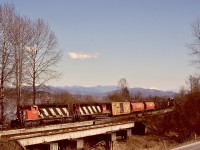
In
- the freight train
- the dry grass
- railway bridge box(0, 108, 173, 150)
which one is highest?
the freight train

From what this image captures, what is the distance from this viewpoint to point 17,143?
73.8 feet

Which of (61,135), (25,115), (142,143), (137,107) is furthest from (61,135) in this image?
(137,107)

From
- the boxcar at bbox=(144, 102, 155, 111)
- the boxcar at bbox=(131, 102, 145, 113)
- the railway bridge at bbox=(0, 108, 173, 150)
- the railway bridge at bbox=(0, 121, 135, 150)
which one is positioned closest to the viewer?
the railway bridge at bbox=(0, 108, 173, 150)

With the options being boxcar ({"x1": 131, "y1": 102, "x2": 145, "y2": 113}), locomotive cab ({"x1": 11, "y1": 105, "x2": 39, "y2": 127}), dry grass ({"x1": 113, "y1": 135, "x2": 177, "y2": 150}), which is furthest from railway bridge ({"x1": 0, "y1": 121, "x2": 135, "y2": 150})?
boxcar ({"x1": 131, "y1": 102, "x2": 145, "y2": 113})

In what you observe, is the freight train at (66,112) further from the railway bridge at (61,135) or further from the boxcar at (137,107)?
the railway bridge at (61,135)

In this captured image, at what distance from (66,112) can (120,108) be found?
523 inches

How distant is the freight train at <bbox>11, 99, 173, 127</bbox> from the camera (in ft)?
115

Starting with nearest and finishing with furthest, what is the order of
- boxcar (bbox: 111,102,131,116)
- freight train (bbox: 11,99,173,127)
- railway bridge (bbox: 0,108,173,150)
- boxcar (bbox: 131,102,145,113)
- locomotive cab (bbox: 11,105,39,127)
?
railway bridge (bbox: 0,108,173,150), locomotive cab (bbox: 11,105,39,127), freight train (bbox: 11,99,173,127), boxcar (bbox: 111,102,131,116), boxcar (bbox: 131,102,145,113)

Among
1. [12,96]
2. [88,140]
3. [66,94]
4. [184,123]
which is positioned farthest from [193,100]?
[66,94]

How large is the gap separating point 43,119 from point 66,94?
46515 mm

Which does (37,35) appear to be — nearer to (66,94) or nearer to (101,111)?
(101,111)

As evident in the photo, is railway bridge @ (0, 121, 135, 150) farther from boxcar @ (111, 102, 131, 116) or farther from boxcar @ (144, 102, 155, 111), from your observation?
boxcar @ (144, 102, 155, 111)

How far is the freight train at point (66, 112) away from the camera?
3502 centimetres

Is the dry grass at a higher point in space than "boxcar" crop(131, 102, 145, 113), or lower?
lower
